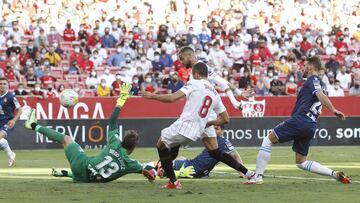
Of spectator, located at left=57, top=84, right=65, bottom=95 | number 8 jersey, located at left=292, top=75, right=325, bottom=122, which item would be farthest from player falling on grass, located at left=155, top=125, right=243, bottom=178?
spectator, located at left=57, top=84, right=65, bottom=95

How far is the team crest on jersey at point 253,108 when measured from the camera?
3653cm

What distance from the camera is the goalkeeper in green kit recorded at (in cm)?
1617

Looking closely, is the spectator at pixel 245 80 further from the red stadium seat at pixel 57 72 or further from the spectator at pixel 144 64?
the red stadium seat at pixel 57 72

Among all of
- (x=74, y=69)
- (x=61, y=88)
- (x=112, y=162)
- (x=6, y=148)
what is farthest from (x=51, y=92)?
(x=112, y=162)

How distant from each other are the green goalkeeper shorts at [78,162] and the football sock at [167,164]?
1.44 m

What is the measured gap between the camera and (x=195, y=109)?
15.6m

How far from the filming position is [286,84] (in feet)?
128

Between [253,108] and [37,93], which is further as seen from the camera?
[253,108]

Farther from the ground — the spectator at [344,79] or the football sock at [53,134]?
the football sock at [53,134]

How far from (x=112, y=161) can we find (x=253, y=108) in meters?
21.0

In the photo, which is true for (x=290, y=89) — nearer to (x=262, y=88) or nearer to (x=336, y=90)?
(x=262, y=88)

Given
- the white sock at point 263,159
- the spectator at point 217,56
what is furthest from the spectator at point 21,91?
the white sock at point 263,159

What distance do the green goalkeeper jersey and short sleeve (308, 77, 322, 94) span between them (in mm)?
3226

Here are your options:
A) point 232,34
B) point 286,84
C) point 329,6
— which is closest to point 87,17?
point 232,34
